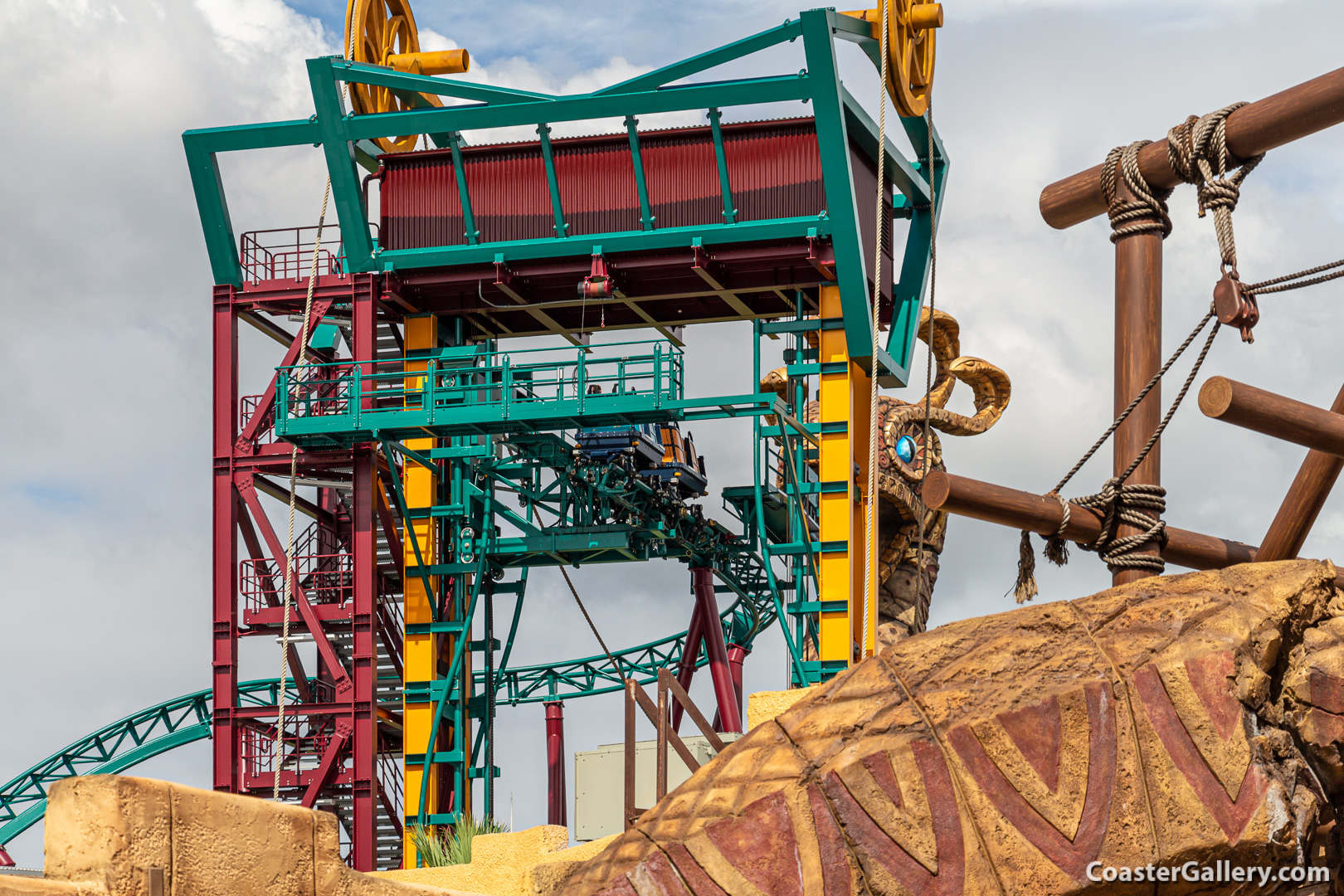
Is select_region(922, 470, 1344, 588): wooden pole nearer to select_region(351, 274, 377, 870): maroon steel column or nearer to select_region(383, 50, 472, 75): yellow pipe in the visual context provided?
select_region(351, 274, 377, 870): maroon steel column

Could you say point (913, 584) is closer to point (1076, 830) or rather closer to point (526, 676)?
point (526, 676)

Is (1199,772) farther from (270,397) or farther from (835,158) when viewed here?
(270,397)

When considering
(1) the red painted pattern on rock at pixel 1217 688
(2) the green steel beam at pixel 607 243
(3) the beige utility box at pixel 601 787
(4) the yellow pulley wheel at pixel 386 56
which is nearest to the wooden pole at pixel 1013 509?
(1) the red painted pattern on rock at pixel 1217 688

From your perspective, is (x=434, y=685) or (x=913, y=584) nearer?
(x=434, y=685)

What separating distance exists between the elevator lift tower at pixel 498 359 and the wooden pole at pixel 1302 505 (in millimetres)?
11637

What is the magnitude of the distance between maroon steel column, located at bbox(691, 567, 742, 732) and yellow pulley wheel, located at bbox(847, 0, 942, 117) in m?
8.45

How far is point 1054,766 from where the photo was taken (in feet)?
29.4

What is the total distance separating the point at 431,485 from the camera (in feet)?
87.0

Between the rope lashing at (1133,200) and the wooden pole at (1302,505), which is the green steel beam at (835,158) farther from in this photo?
the rope lashing at (1133,200)

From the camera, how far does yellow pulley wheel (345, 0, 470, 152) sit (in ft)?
91.9

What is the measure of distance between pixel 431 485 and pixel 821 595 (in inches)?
236

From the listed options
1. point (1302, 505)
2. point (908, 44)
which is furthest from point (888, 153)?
point (1302, 505)

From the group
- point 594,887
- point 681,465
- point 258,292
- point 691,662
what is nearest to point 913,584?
point 691,662

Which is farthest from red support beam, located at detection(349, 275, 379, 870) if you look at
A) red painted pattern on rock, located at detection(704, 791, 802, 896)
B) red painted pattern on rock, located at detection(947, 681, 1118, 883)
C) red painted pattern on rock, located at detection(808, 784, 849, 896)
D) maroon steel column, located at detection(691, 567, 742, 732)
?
red painted pattern on rock, located at detection(947, 681, 1118, 883)
